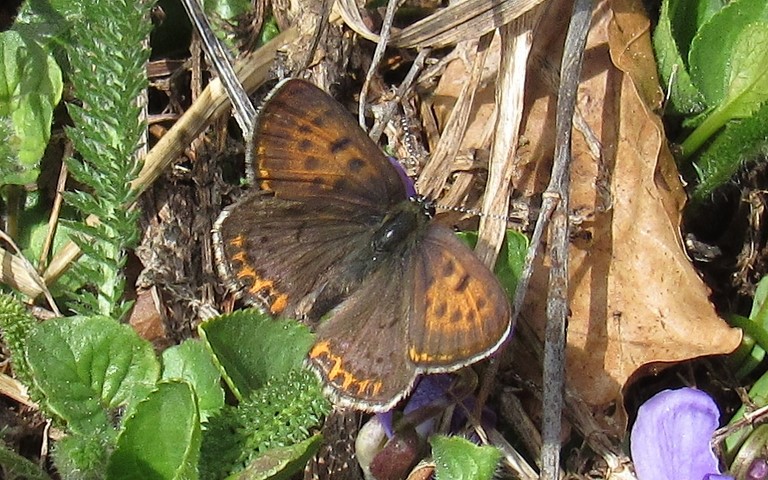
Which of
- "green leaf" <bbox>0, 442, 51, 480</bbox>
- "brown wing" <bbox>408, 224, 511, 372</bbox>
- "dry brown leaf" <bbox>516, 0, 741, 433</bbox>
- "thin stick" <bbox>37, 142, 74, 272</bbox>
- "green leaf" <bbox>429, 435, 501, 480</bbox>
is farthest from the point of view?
"thin stick" <bbox>37, 142, 74, 272</bbox>

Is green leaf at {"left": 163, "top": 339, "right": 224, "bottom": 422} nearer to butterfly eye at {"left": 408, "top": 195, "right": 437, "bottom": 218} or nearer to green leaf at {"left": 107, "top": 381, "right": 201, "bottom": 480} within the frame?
green leaf at {"left": 107, "top": 381, "right": 201, "bottom": 480}

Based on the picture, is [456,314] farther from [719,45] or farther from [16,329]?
[719,45]

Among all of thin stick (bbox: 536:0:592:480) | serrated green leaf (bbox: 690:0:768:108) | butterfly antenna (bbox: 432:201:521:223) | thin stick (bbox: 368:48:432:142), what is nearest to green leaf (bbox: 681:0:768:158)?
serrated green leaf (bbox: 690:0:768:108)

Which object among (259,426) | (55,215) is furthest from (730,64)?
(55,215)

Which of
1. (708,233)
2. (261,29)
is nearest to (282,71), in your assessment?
(261,29)

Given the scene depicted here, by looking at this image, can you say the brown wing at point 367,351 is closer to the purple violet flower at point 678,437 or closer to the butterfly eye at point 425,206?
the butterfly eye at point 425,206

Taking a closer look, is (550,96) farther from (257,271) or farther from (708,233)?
(257,271)
